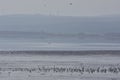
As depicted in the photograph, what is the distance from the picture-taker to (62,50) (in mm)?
22828

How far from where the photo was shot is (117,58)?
821 inches

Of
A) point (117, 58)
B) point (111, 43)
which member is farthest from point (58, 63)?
point (111, 43)

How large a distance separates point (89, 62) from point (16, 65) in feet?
10.4

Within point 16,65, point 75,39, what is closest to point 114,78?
point 16,65

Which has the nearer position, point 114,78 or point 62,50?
point 114,78

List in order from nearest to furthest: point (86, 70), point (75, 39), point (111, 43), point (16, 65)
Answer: point (86, 70)
point (16, 65)
point (111, 43)
point (75, 39)

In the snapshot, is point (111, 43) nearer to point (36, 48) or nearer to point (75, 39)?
point (75, 39)

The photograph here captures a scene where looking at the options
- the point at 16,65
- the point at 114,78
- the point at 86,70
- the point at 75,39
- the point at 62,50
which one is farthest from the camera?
the point at 75,39

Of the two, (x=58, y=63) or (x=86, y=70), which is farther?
(x=58, y=63)

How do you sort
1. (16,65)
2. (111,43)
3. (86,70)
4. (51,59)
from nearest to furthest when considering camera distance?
(86,70), (16,65), (51,59), (111,43)

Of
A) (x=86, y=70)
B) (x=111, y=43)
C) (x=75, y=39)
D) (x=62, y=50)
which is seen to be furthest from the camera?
(x=75, y=39)

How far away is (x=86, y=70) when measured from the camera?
56.8ft

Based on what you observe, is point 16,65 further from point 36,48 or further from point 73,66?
point 36,48

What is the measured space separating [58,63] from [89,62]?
139 centimetres
